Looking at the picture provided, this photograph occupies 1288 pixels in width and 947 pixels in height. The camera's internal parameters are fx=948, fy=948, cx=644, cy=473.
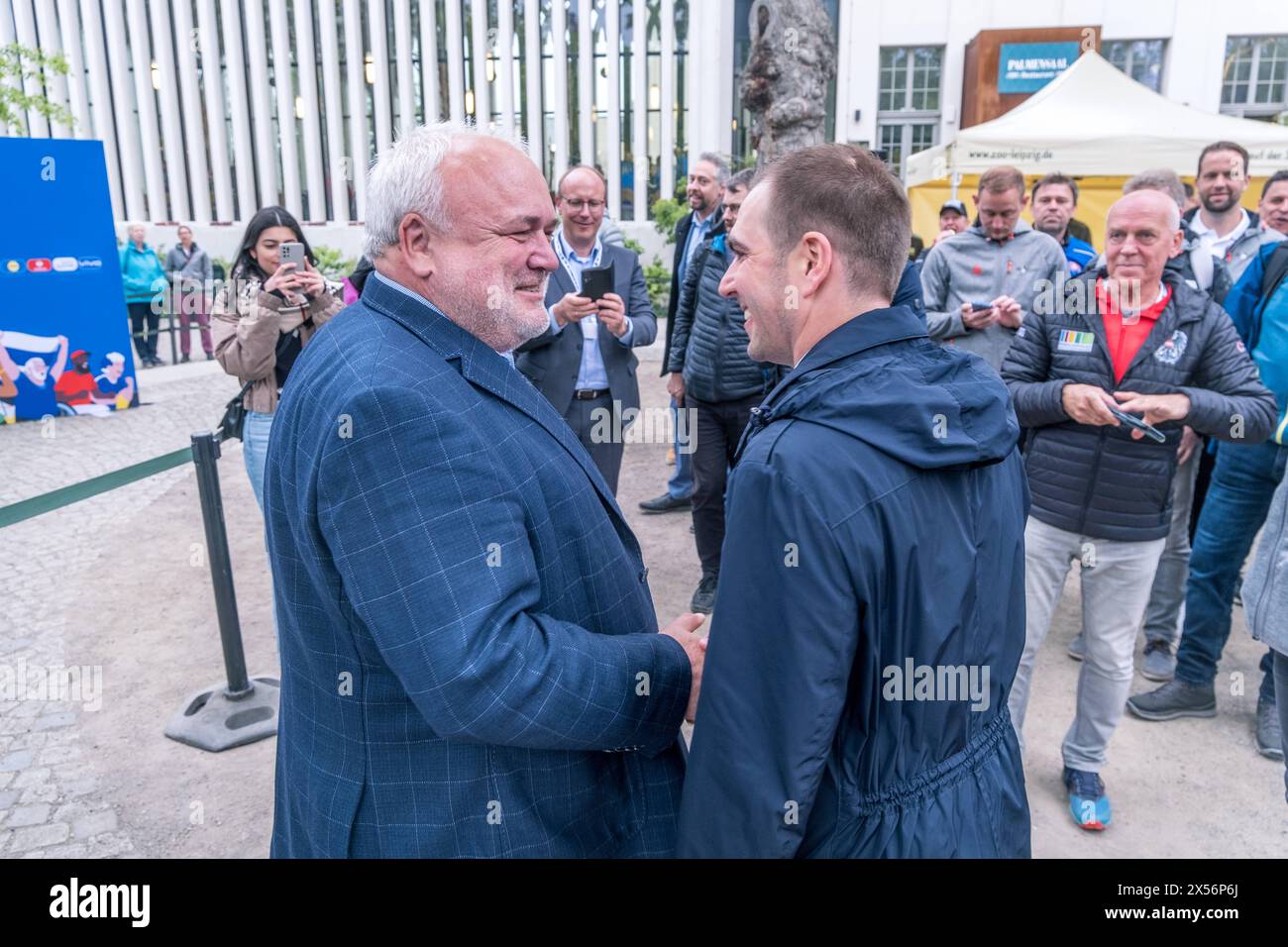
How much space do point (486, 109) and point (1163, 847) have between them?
83.5 feet

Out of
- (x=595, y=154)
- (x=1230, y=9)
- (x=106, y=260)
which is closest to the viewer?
(x=106, y=260)

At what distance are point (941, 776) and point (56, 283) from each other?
10.7 meters

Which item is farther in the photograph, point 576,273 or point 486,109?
point 486,109

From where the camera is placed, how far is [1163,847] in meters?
3.24

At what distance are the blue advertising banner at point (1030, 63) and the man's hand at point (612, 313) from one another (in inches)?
775

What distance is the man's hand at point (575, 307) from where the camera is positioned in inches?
177

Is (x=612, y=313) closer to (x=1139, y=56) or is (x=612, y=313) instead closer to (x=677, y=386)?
(x=677, y=386)

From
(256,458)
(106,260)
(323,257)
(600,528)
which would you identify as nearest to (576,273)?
(256,458)

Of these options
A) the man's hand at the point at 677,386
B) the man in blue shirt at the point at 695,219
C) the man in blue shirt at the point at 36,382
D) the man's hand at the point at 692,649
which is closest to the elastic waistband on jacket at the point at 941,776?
the man's hand at the point at 692,649

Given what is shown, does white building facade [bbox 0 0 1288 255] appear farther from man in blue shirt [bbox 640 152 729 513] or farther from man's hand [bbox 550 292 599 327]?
man's hand [bbox 550 292 599 327]

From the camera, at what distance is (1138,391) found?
3191 millimetres

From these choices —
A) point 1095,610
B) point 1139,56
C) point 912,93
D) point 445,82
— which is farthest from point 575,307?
point 445,82

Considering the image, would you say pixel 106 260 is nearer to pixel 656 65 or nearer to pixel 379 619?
pixel 379 619

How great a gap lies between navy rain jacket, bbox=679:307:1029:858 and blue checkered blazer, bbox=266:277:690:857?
9.4 inches
